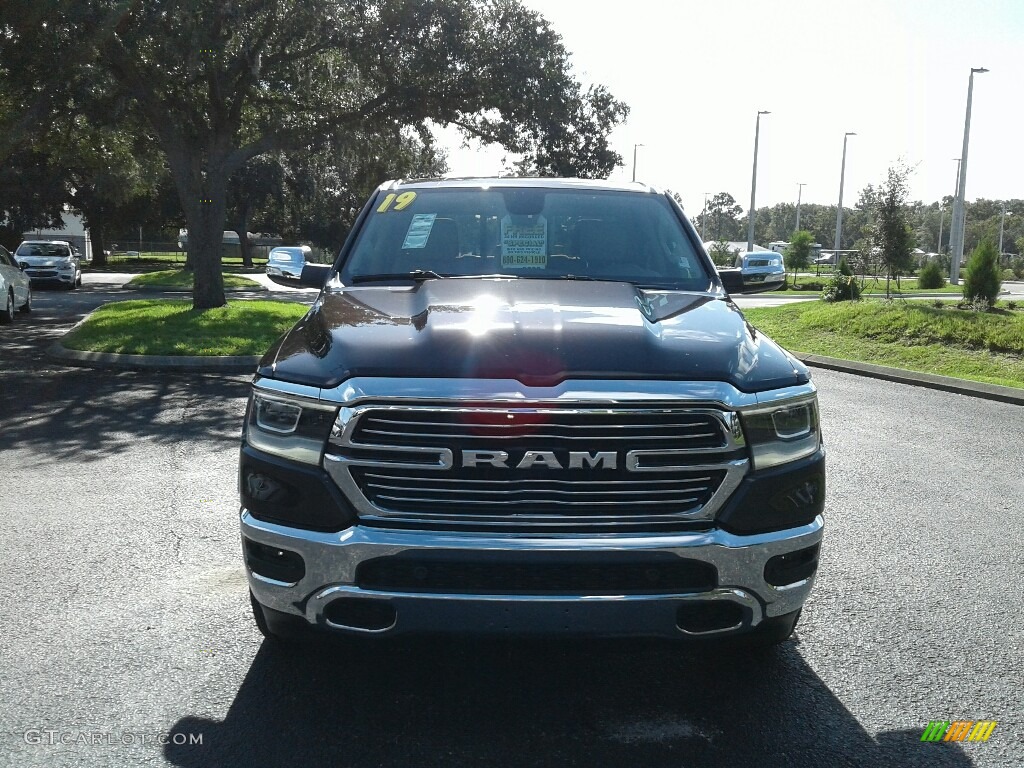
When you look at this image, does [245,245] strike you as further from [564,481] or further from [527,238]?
[564,481]

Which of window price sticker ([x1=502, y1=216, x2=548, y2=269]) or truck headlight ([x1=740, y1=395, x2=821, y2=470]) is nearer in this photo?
truck headlight ([x1=740, y1=395, x2=821, y2=470])

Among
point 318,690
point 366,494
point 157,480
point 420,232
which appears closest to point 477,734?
point 318,690

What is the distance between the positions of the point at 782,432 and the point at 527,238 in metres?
1.97

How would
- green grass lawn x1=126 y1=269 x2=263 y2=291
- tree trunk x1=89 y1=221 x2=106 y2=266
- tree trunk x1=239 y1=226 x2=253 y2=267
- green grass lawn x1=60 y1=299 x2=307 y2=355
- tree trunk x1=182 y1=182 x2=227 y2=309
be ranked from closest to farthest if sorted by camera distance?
green grass lawn x1=60 y1=299 x2=307 y2=355
tree trunk x1=182 y1=182 x2=227 y2=309
green grass lawn x1=126 y1=269 x2=263 y2=291
tree trunk x1=89 y1=221 x2=106 y2=266
tree trunk x1=239 y1=226 x2=253 y2=267

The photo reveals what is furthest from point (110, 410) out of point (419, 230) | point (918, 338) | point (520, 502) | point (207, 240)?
point (918, 338)

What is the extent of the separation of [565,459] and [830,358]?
13195 mm

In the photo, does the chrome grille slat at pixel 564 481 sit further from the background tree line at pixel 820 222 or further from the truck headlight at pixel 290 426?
the background tree line at pixel 820 222

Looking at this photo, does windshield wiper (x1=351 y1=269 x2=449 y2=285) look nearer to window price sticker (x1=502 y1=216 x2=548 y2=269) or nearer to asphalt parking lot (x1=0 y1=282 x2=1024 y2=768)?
window price sticker (x1=502 y1=216 x2=548 y2=269)

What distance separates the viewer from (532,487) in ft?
10.2

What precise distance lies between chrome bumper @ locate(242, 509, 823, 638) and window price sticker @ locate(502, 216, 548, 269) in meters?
1.92

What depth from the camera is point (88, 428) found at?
28.8 ft

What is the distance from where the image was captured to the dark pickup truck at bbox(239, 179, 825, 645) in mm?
3070

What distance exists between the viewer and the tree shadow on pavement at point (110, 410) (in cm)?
821

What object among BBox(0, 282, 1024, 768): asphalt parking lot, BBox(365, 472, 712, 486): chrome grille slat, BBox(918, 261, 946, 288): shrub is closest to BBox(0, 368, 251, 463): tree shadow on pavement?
BBox(0, 282, 1024, 768): asphalt parking lot
